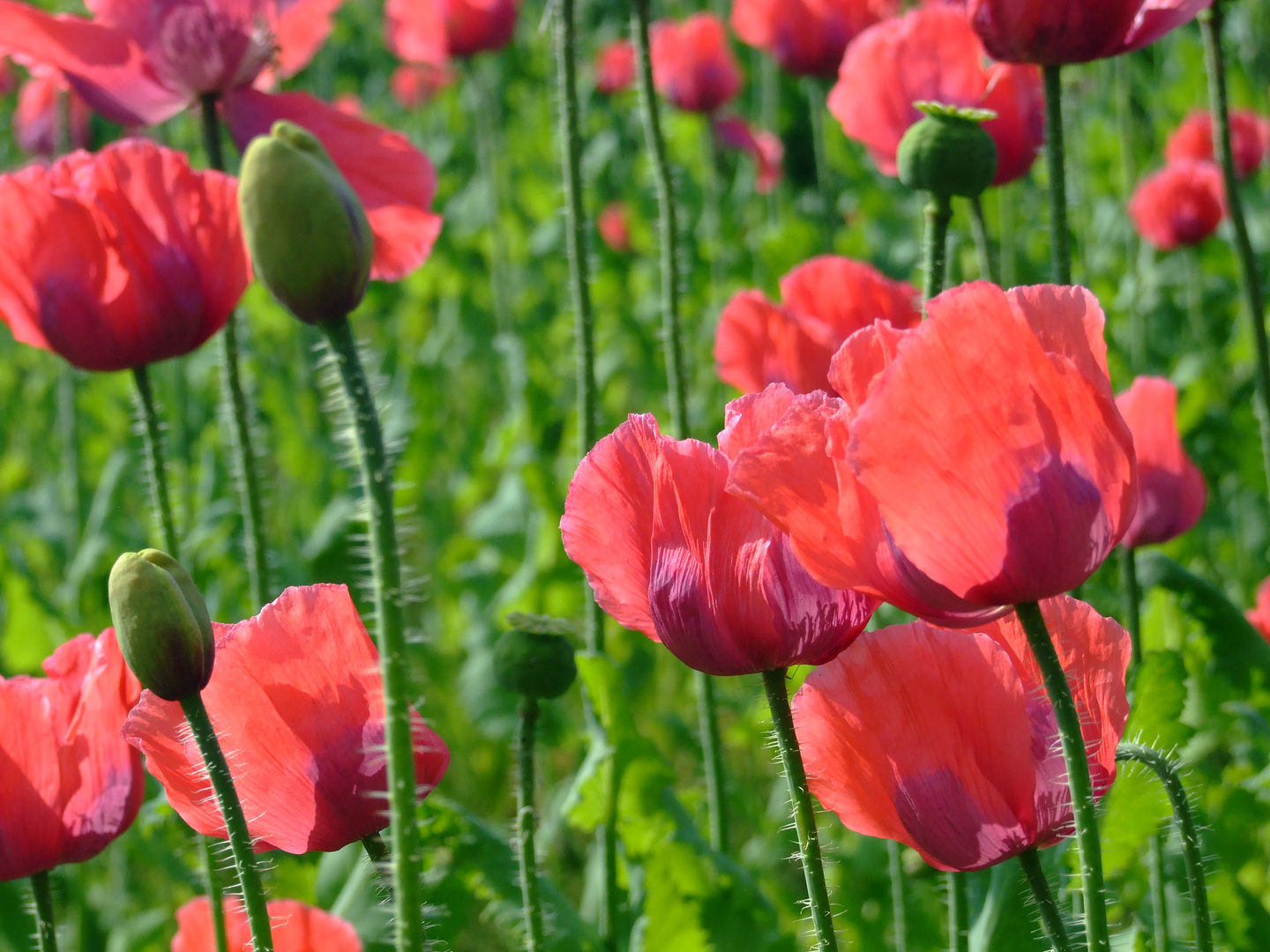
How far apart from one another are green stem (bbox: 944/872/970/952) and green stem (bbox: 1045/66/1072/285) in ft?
1.33

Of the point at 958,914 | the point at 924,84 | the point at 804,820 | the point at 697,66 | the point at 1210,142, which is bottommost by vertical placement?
the point at 958,914

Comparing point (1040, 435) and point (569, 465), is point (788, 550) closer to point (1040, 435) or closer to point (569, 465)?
point (1040, 435)

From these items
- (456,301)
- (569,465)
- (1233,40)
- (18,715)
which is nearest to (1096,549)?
(18,715)

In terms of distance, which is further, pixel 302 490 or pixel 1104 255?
pixel 1104 255

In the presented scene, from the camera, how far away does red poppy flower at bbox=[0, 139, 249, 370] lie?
0.91 m

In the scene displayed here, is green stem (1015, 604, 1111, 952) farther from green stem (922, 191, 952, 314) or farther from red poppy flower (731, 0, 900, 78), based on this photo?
red poppy flower (731, 0, 900, 78)

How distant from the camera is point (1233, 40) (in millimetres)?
3422

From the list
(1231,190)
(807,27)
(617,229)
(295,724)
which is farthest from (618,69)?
(295,724)

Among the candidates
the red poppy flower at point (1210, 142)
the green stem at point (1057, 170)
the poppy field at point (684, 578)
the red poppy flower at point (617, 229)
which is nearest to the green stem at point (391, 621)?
the poppy field at point (684, 578)

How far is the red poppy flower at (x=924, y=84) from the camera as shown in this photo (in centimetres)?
122

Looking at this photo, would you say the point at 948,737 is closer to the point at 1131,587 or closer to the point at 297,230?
the point at 297,230

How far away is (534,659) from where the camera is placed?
83 cm

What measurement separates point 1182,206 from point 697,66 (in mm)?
1129

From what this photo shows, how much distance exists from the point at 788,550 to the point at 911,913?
741 mm
